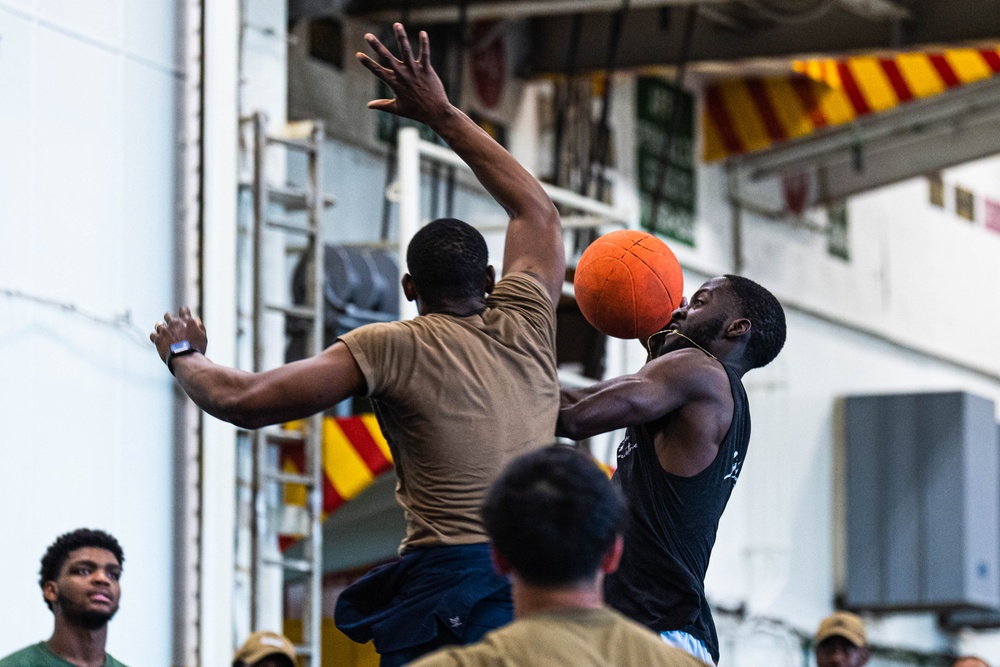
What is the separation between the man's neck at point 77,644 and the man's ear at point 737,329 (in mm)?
3038

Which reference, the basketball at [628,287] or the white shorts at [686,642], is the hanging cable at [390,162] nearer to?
the basketball at [628,287]

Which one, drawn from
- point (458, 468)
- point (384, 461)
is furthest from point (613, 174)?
Result: point (458, 468)

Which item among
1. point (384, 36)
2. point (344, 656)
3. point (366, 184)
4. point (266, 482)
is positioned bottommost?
point (344, 656)

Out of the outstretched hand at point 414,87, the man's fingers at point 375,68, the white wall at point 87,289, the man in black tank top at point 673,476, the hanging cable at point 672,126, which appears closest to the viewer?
the man's fingers at point 375,68

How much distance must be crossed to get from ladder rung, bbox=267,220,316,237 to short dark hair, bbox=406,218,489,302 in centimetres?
540

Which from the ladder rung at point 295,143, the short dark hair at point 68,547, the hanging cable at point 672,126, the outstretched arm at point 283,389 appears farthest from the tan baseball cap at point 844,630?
the hanging cable at point 672,126

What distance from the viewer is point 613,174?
629 inches

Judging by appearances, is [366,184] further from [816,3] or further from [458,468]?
[458,468]

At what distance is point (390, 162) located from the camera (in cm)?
1366

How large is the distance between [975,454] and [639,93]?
513 centimetres

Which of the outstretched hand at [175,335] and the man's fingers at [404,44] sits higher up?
the man's fingers at [404,44]

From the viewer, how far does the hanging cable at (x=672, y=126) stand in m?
15.0

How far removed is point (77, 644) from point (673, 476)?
Answer: 2915 millimetres

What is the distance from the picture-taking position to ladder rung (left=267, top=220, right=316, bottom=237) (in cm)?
1027
